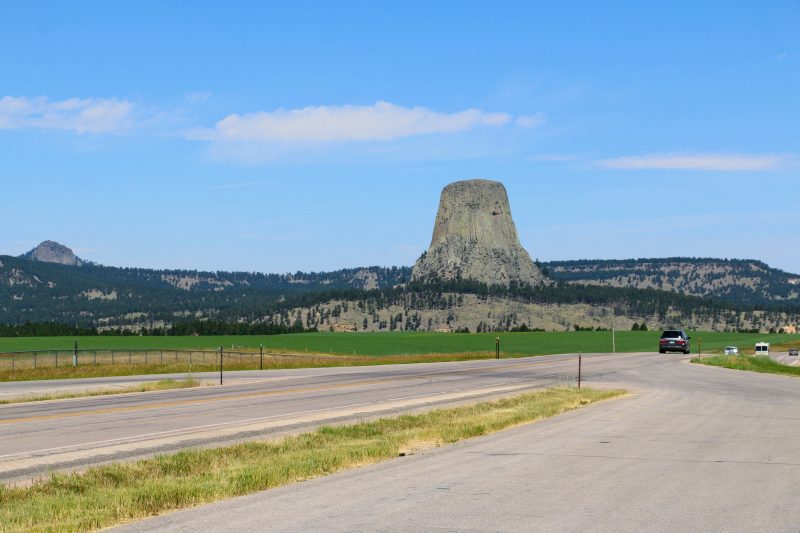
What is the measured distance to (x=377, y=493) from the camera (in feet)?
39.4

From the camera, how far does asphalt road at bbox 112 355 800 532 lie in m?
10.1

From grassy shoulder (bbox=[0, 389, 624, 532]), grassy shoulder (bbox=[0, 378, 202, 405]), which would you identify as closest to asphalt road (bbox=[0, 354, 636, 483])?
grassy shoulder (bbox=[0, 378, 202, 405])

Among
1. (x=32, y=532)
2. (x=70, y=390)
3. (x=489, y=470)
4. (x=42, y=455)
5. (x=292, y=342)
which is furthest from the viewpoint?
(x=292, y=342)

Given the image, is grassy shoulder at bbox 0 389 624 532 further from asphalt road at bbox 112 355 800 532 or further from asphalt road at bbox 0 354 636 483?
asphalt road at bbox 0 354 636 483

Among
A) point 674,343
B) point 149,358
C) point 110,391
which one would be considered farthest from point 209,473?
point 674,343

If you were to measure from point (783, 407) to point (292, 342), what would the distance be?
11384 cm

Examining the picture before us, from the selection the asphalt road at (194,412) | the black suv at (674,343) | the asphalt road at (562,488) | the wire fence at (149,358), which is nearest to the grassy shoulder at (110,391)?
the asphalt road at (194,412)

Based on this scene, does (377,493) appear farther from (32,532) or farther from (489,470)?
(32,532)

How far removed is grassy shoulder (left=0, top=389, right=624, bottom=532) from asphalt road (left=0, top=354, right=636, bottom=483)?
1.64 metres

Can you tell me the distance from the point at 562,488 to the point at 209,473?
550 cm

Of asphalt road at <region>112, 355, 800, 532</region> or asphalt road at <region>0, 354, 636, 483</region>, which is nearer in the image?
asphalt road at <region>112, 355, 800, 532</region>

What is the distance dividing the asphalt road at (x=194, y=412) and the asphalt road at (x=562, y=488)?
5.53m

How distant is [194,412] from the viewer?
25.7 meters

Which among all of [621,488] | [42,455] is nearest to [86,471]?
[42,455]
